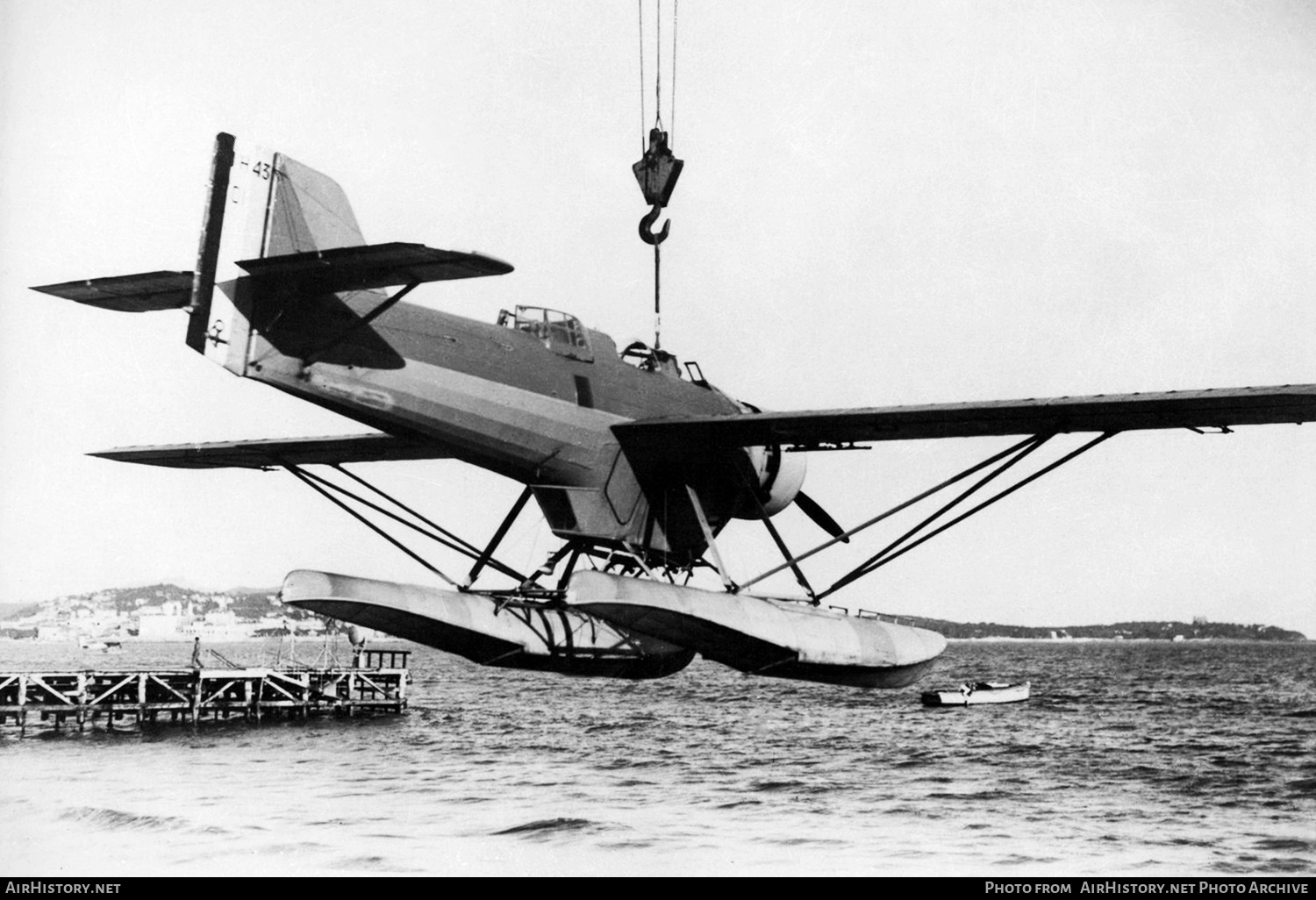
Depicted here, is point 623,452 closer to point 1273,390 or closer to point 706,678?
point 1273,390

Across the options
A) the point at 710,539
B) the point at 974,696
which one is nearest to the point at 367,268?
the point at 710,539

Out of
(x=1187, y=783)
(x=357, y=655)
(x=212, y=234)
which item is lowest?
(x=1187, y=783)

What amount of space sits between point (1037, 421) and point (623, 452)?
13.8ft

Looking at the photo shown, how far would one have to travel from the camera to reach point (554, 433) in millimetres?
12148

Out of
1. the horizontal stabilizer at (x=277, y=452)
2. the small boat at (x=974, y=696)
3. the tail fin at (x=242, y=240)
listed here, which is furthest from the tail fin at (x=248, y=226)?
the small boat at (x=974, y=696)

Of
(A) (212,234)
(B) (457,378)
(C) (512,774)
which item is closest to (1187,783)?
(C) (512,774)

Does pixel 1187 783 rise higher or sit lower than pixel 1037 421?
lower

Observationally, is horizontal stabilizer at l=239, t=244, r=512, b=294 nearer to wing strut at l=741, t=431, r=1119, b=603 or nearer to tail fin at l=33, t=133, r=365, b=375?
tail fin at l=33, t=133, r=365, b=375

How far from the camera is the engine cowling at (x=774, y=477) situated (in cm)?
1454

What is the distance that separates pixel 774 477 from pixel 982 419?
308cm

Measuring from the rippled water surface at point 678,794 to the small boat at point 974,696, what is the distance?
48.7 inches

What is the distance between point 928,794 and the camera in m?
29.4

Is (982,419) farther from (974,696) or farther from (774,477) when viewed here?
(974,696)

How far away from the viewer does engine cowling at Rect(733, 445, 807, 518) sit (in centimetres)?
1454
